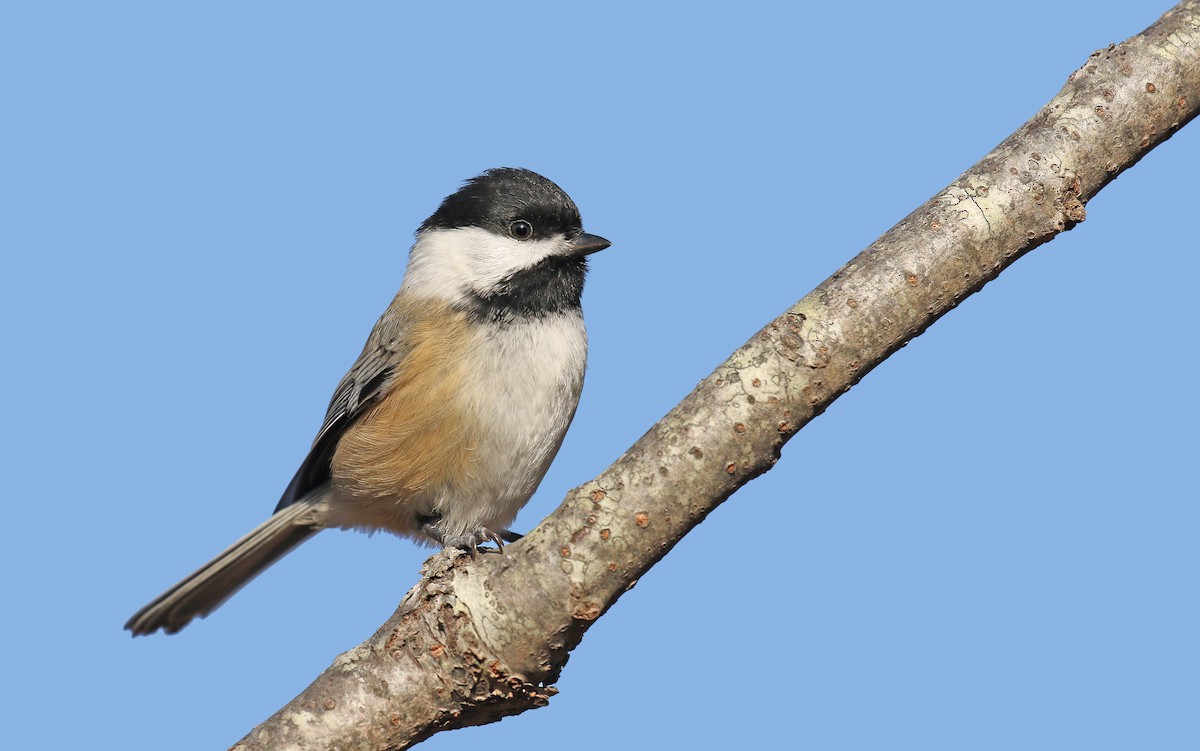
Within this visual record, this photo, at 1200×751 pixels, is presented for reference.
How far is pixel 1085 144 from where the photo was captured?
12.2 feet

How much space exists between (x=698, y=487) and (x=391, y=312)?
262 centimetres

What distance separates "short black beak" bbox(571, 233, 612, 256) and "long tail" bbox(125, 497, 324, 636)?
2.03 metres

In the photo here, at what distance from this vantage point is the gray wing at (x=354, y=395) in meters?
5.18

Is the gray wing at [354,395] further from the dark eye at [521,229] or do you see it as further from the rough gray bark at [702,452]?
the rough gray bark at [702,452]

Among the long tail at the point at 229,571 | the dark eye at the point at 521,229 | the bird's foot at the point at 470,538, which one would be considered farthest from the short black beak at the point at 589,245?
the long tail at the point at 229,571

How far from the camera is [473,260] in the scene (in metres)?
5.09

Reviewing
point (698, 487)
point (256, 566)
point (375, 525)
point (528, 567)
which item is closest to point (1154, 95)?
point (698, 487)

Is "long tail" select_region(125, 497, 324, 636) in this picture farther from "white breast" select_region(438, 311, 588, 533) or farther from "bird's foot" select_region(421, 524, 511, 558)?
"white breast" select_region(438, 311, 588, 533)

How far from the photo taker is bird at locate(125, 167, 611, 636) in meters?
4.76

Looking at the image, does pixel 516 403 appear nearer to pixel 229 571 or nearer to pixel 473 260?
pixel 473 260

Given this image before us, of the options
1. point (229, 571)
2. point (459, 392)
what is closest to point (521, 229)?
point (459, 392)

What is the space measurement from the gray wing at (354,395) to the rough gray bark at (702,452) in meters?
1.68

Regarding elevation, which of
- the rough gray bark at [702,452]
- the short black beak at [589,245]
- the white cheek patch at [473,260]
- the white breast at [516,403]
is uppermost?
the white cheek patch at [473,260]

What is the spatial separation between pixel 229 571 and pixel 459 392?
1854 mm
